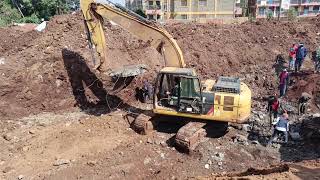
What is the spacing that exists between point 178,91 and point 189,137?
145cm

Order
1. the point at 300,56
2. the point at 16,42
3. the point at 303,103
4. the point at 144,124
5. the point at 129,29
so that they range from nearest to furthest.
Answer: the point at 144,124 < the point at 129,29 < the point at 303,103 < the point at 300,56 < the point at 16,42

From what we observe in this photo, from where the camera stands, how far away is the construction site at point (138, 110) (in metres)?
9.29

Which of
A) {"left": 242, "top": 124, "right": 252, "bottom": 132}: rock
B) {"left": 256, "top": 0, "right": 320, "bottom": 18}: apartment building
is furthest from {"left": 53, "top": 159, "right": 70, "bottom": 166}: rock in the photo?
{"left": 256, "top": 0, "right": 320, "bottom": 18}: apartment building

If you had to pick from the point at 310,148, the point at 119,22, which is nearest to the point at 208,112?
the point at 310,148

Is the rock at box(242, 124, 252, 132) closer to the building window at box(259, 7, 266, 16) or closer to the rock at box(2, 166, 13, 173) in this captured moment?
the rock at box(2, 166, 13, 173)

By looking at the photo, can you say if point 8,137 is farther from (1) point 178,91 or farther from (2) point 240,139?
(2) point 240,139

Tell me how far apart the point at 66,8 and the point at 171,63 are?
31162mm

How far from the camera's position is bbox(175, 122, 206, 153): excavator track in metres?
9.66

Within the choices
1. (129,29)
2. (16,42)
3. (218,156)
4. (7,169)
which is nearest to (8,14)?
(16,42)

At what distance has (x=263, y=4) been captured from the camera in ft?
149

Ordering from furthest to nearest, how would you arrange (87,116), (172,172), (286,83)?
(286,83) < (87,116) < (172,172)

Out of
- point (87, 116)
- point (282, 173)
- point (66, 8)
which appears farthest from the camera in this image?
point (66, 8)

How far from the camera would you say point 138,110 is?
13.1m

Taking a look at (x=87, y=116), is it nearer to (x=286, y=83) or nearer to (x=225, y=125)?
(x=225, y=125)
